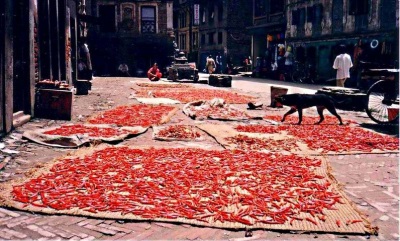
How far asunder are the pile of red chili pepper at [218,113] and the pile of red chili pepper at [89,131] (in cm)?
336

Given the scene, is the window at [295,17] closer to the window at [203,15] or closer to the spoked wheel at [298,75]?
the spoked wheel at [298,75]

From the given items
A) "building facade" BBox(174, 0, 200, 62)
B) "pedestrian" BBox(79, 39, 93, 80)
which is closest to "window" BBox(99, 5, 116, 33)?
"building facade" BBox(174, 0, 200, 62)

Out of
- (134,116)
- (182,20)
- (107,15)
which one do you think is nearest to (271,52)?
(107,15)

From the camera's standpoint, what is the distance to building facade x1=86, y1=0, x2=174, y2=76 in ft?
133

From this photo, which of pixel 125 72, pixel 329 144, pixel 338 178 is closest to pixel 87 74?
pixel 125 72

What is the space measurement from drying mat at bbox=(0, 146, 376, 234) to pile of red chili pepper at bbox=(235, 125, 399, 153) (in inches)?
54.6

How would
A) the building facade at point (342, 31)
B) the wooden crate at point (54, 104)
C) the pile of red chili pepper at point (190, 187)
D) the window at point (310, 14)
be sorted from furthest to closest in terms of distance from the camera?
the window at point (310, 14)
the building facade at point (342, 31)
the wooden crate at point (54, 104)
the pile of red chili pepper at point (190, 187)

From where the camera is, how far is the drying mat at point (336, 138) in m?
7.48

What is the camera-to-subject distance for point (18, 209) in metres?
4.25

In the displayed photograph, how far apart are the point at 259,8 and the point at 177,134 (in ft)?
116

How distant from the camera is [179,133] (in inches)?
336

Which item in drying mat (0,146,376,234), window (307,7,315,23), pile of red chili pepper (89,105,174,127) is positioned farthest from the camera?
window (307,7,315,23)

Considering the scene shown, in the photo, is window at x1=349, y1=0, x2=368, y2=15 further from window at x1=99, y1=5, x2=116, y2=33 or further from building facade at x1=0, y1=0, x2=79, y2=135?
window at x1=99, y1=5, x2=116, y2=33

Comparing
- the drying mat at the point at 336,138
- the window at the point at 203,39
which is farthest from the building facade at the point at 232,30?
the drying mat at the point at 336,138
